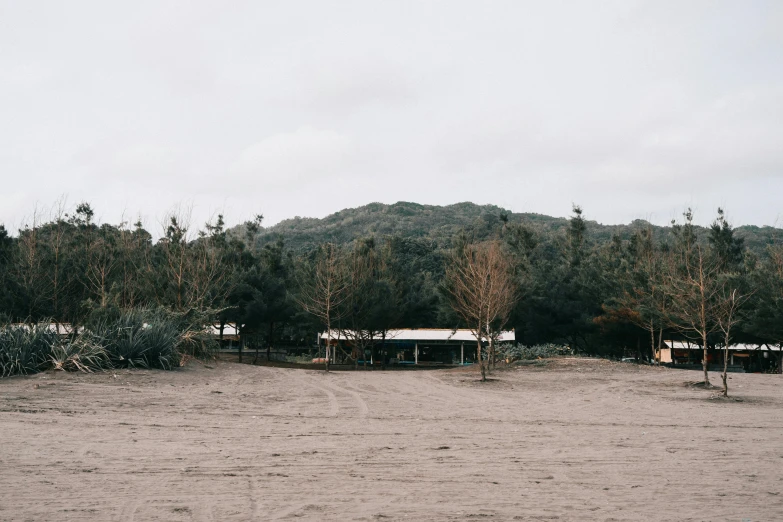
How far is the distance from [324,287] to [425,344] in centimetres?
1724

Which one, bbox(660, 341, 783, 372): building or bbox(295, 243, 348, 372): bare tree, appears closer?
bbox(295, 243, 348, 372): bare tree

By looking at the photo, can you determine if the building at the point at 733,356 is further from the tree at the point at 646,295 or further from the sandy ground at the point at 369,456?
the sandy ground at the point at 369,456

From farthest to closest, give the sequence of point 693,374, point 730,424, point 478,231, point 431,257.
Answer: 1. point 478,231
2. point 431,257
3. point 693,374
4. point 730,424

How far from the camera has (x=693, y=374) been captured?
25.5m

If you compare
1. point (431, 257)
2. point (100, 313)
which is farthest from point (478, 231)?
point (100, 313)

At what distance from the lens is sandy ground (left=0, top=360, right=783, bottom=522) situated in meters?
5.65

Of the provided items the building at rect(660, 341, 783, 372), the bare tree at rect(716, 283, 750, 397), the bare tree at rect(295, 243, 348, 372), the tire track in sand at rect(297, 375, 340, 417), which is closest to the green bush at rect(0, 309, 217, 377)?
the tire track in sand at rect(297, 375, 340, 417)

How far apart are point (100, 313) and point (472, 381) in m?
13.3

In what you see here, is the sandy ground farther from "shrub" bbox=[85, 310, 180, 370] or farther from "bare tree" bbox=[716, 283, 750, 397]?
"shrub" bbox=[85, 310, 180, 370]

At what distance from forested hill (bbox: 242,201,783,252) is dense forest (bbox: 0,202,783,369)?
40.9 metres

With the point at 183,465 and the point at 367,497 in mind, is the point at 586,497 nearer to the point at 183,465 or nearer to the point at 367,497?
the point at 367,497

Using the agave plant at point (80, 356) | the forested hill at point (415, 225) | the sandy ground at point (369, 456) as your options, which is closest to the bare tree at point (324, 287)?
the agave plant at point (80, 356)

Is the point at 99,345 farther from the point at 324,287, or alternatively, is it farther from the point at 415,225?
the point at 415,225

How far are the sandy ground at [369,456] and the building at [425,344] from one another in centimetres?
2522
